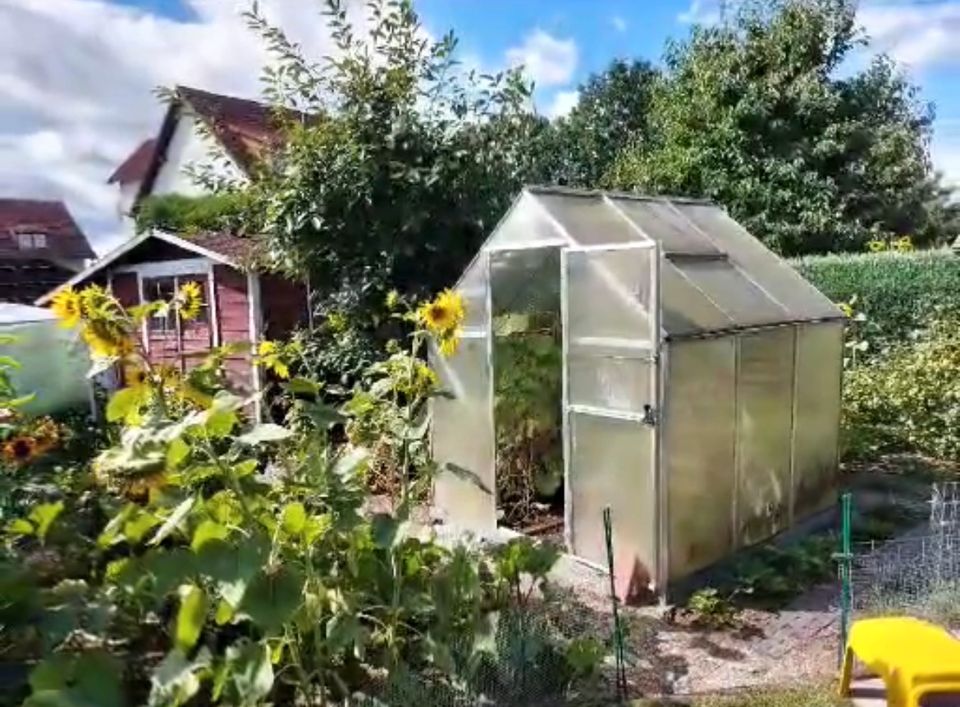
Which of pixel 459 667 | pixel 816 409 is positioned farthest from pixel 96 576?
pixel 816 409

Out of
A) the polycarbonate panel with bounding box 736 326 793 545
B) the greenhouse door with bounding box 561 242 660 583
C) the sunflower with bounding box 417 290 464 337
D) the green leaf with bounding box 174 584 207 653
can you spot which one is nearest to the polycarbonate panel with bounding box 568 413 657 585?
the greenhouse door with bounding box 561 242 660 583

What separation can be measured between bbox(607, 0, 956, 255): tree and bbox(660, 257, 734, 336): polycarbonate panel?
905 centimetres

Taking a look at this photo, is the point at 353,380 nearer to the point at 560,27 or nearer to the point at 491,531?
the point at 491,531

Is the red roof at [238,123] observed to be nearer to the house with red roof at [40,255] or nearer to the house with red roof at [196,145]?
the house with red roof at [196,145]

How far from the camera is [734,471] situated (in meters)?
4.65

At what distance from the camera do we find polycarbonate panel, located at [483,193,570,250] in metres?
4.89

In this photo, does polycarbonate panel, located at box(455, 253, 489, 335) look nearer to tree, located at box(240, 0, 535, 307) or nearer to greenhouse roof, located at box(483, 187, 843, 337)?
greenhouse roof, located at box(483, 187, 843, 337)

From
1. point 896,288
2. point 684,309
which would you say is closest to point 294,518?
point 684,309

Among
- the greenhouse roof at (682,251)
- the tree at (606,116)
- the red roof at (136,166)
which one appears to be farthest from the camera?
the tree at (606,116)

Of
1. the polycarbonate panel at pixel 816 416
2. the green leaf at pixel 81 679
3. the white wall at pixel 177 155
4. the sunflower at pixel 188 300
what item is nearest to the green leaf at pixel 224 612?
the green leaf at pixel 81 679

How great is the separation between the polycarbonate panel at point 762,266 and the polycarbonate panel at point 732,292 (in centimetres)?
16

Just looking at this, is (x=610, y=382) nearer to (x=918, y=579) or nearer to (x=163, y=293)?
(x=918, y=579)

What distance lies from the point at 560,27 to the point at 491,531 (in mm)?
4124

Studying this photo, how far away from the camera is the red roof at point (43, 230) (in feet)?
32.8
